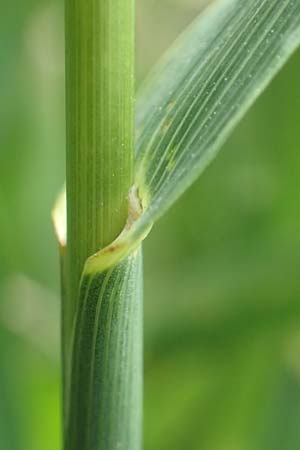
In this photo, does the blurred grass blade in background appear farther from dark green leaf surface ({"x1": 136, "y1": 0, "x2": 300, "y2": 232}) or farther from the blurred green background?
the blurred green background

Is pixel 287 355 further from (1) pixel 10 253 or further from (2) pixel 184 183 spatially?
(2) pixel 184 183

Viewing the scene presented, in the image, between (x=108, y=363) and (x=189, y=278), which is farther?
(x=189, y=278)

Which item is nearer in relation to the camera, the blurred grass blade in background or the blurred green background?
the blurred grass blade in background

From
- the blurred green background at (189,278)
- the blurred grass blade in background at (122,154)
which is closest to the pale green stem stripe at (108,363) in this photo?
the blurred grass blade in background at (122,154)

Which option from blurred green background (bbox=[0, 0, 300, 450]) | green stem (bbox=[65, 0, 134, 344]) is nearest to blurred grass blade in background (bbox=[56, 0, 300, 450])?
green stem (bbox=[65, 0, 134, 344])

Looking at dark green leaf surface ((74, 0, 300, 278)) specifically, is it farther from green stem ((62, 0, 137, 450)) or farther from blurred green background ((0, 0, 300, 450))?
blurred green background ((0, 0, 300, 450))

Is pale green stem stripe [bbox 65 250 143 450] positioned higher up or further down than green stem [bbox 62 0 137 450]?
further down

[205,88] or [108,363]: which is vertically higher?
[205,88]

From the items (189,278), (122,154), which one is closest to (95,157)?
(122,154)

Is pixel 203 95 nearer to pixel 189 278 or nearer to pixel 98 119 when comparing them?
pixel 98 119

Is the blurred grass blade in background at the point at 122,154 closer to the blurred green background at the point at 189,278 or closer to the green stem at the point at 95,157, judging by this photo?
the green stem at the point at 95,157
